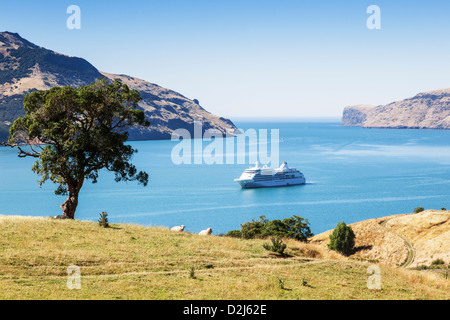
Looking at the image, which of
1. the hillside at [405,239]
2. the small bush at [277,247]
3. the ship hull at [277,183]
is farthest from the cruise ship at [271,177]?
the small bush at [277,247]

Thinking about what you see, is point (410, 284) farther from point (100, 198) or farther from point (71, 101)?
point (100, 198)

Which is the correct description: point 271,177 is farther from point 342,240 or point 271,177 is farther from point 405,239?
point 342,240

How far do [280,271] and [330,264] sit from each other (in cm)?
394

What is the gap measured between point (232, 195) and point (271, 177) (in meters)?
17.7

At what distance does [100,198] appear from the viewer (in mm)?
99562

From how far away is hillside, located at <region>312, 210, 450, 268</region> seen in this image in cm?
4353

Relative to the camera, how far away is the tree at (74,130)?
92.6 ft

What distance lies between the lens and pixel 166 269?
18578 mm

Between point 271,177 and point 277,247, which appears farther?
point 271,177

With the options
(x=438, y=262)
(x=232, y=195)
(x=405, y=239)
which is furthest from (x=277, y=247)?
(x=232, y=195)

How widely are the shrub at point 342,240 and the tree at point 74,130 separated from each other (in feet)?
92.9

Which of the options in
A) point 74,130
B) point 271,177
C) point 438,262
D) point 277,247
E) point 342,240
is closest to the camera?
point 277,247

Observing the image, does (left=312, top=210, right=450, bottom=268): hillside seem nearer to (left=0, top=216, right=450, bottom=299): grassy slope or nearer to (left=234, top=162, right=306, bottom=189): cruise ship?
(left=0, top=216, right=450, bottom=299): grassy slope
